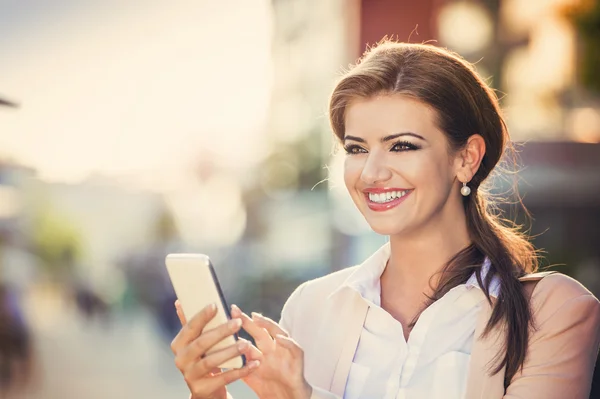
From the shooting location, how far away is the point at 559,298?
2193 mm

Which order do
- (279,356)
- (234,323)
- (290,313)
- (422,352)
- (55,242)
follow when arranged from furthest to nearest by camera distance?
(55,242) → (290,313) → (422,352) → (279,356) → (234,323)

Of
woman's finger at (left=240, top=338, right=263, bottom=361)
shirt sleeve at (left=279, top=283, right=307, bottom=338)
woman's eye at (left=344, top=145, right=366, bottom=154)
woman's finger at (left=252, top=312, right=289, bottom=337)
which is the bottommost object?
shirt sleeve at (left=279, top=283, right=307, bottom=338)

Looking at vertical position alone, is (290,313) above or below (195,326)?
below

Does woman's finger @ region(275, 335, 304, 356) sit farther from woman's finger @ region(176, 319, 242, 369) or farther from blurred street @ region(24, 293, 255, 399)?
blurred street @ region(24, 293, 255, 399)

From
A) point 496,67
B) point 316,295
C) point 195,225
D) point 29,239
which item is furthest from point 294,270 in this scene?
point 316,295

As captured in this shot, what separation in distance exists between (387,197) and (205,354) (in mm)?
685

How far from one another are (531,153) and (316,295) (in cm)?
839

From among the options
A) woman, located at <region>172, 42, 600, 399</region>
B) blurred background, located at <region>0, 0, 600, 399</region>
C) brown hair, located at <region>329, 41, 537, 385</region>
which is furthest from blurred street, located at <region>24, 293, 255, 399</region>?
brown hair, located at <region>329, 41, 537, 385</region>

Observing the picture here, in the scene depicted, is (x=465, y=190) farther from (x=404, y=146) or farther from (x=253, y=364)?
(x=253, y=364)

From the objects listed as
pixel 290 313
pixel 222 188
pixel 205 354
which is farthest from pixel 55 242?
pixel 205 354

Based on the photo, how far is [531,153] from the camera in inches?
412

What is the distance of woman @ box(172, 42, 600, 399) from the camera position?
6.96 ft

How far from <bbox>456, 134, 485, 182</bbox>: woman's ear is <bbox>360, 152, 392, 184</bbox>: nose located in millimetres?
263

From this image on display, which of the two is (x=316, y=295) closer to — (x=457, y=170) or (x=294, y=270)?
(x=457, y=170)
